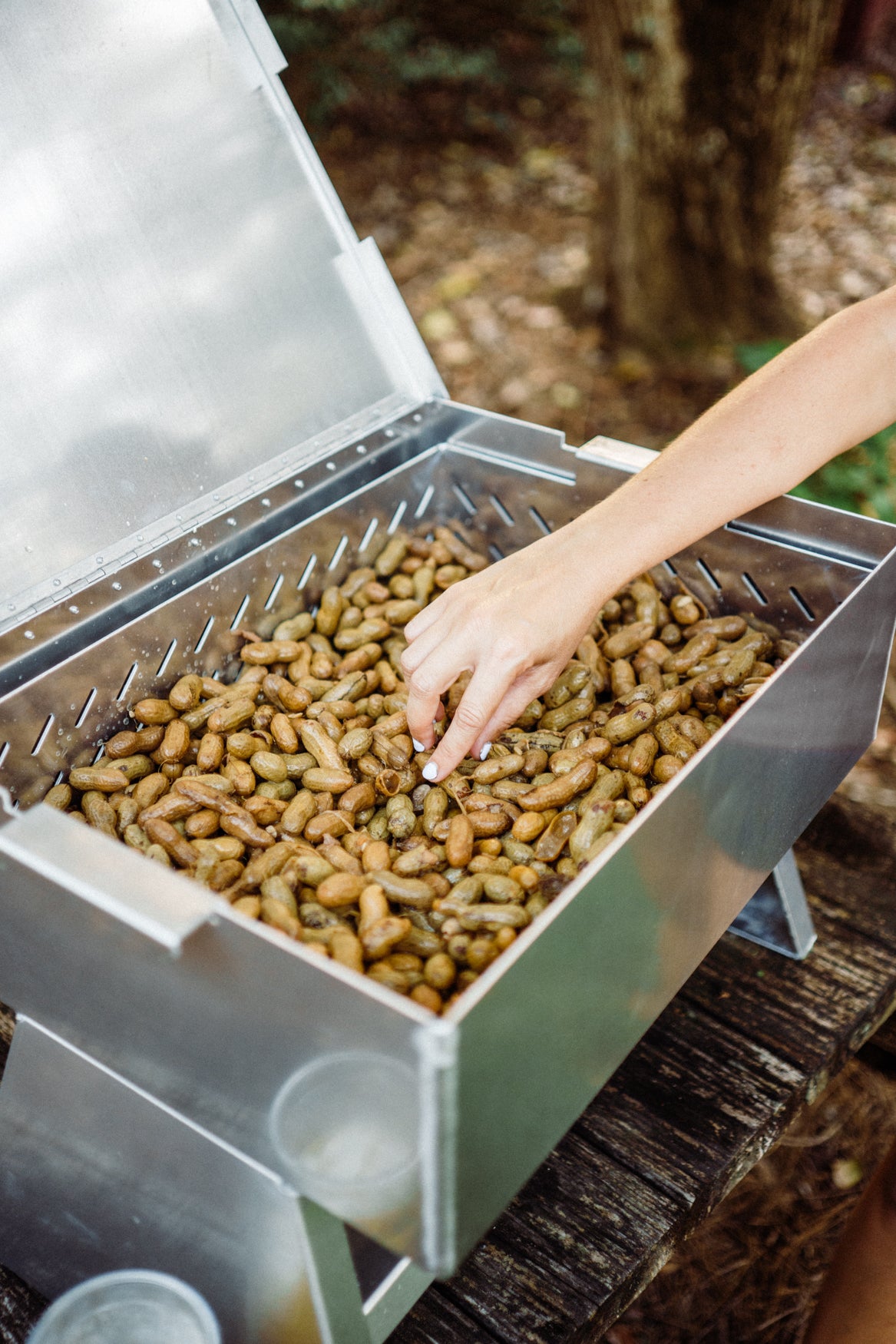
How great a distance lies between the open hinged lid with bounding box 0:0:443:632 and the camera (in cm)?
Result: 129

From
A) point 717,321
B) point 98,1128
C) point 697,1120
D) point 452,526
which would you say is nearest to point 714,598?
point 452,526

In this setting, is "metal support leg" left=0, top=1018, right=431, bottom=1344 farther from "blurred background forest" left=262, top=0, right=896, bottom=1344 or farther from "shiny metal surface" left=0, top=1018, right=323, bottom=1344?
"blurred background forest" left=262, top=0, right=896, bottom=1344

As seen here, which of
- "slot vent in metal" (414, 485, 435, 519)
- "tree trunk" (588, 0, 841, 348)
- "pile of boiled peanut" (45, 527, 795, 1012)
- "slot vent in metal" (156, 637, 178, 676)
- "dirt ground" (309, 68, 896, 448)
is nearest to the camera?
"pile of boiled peanut" (45, 527, 795, 1012)

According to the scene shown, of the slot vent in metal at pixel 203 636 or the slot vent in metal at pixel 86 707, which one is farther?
the slot vent in metal at pixel 203 636

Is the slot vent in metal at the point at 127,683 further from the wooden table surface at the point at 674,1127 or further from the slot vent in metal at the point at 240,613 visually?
the wooden table surface at the point at 674,1127

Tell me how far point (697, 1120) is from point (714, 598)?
72 cm

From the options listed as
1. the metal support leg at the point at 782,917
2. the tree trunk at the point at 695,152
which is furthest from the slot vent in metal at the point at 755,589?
the tree trunk at the point at 695,152

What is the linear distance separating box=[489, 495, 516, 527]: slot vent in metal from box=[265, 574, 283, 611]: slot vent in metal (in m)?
0.37

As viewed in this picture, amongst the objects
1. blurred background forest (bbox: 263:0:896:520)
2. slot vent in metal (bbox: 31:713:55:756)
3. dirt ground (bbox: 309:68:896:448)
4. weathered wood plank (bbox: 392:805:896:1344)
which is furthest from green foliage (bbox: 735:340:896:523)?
slot vent in metal (bbox: 31:713:55:756)

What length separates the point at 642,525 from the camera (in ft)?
3.98

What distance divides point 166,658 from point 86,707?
0.46 ft

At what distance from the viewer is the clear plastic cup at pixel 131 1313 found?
99 centimetres

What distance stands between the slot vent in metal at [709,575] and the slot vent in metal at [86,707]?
0.86 metres

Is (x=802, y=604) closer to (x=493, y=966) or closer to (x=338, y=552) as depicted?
(x=338, y=552)
